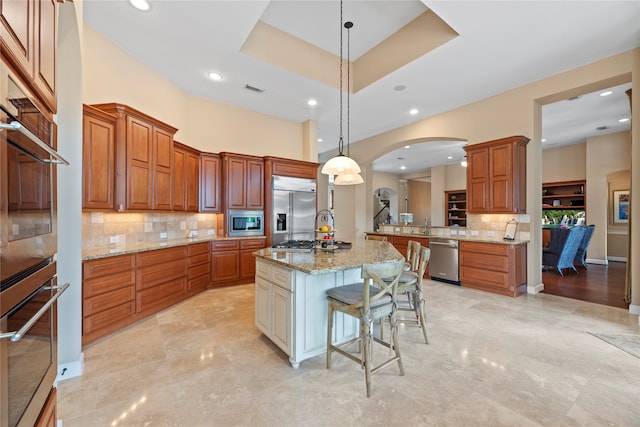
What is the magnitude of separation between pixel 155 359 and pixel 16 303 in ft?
5.94

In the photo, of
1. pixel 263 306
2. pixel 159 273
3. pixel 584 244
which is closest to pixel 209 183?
pixel 159 273

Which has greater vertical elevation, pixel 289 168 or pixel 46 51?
pixel 289 168

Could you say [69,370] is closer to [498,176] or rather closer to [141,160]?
[141,160]

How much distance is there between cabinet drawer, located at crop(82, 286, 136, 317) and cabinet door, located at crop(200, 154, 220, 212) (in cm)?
191

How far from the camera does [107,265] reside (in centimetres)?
271

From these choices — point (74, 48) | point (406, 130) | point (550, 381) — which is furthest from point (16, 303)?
point (406, 130)

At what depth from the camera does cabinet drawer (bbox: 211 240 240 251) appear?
4.58 m

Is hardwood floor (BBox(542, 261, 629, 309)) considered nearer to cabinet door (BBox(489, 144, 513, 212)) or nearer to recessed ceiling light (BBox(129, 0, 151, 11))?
cabinet door (BBox(489, 144, 513, 212))

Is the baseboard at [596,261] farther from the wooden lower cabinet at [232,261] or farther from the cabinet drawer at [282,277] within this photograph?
the cabinet drawer at [282,277]

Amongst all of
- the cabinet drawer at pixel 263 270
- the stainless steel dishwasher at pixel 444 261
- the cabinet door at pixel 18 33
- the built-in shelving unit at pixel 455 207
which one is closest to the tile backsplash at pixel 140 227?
the cabinet drawer at pixel 263 270

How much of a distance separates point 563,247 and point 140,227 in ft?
26.0

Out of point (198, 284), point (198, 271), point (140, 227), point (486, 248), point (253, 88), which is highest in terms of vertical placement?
point (253, 88)

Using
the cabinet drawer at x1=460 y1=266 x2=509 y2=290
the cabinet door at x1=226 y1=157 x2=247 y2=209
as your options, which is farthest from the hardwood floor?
→ the cabinet door at x1=226 y1=157 x2=247 y2=209

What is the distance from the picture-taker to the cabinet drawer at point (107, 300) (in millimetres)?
2545
